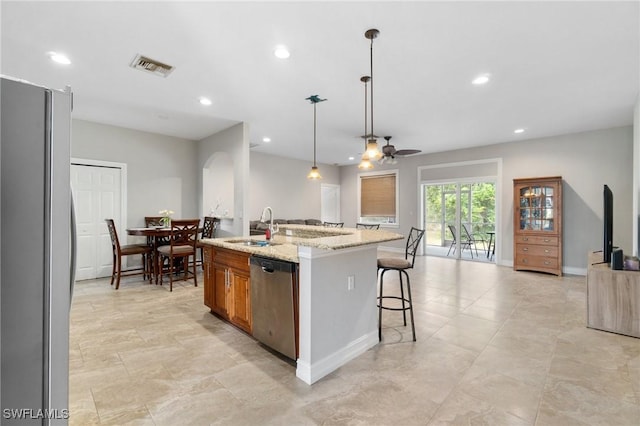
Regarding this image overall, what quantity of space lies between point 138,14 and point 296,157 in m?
6.14

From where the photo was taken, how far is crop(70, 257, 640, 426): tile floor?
1.76m

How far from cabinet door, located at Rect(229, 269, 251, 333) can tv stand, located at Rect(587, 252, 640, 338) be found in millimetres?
3639

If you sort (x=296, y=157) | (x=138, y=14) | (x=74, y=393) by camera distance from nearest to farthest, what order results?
(x=74, y=393)
(x=138, y=14)
(x=296, y=157)

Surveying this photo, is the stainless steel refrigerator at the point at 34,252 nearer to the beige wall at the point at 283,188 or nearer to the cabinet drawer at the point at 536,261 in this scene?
the beige wall at the point at 283,188

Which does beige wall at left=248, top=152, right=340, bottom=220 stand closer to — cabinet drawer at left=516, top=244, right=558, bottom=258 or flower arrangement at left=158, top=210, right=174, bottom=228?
flower arrangement at left=158, top=210, right=174, bottom=228

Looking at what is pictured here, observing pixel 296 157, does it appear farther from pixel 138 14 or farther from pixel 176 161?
pixel 138 14

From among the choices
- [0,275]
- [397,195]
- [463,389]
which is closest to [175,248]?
[0,275]

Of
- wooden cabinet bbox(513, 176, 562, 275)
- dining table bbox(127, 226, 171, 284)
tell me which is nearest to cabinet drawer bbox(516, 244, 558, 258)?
wooden cabinet bbox(513, 176, 562, 275)

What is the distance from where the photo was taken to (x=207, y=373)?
2207 millimetres

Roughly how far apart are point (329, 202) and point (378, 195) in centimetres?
175

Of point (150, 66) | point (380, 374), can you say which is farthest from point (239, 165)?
→ point (380, 374)

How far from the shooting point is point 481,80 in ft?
10.8

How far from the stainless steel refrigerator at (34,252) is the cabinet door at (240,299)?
1740 mm

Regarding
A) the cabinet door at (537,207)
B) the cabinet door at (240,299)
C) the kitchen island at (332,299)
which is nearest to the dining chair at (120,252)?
the cabinet door at (240,299)
